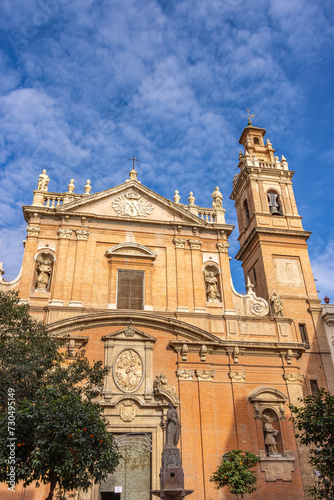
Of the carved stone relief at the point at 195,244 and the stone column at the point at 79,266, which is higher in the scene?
the carved stone relief at the point at 195,244

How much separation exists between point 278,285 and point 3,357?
13992 mm

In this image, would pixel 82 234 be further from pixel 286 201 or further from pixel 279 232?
pixel 286 201

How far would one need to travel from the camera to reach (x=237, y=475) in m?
14.6

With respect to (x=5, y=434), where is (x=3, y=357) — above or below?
above

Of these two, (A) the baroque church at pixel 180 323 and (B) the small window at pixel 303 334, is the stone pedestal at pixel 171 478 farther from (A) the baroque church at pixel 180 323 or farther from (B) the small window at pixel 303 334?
(B) the small window at pixel 303 334

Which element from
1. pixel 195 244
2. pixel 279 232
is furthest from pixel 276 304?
pixel 195 244

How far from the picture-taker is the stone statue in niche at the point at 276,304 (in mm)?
20500

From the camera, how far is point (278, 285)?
22.0 meters

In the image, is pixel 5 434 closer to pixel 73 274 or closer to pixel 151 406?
pixel 151 406

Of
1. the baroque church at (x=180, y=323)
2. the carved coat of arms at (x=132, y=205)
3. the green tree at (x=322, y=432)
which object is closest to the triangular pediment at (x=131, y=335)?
the baroque church at (x=180, y=323)

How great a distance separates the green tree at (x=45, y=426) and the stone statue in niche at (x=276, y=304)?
420 inches

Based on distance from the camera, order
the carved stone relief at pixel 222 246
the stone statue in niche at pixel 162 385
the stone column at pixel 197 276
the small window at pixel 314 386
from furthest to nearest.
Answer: the carved stone relief at pixel 222 246
the stone column at pixel 197 276
the small window at pixel 314 386
the stone statue in niche at pixel 162 385

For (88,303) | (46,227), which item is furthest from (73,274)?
(46,227)

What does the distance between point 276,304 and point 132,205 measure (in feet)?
26.4
